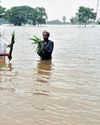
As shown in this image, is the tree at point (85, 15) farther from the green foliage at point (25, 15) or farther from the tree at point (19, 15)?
the tree at point (19, 15)

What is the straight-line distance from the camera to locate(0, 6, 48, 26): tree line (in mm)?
147500

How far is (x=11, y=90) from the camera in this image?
909 centimetres

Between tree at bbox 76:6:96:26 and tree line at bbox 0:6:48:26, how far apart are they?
1536 centimetres

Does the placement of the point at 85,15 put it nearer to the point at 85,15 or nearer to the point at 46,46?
the point at 85,15

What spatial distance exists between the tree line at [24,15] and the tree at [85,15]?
50.4 ft

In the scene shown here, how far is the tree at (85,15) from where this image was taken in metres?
164

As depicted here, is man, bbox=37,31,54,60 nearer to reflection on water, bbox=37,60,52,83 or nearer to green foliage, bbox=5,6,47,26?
reflection on water, bbox=37,60,52,83

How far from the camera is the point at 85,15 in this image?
538 feet

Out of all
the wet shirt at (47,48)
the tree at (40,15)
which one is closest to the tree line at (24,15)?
the tree at (40,15)

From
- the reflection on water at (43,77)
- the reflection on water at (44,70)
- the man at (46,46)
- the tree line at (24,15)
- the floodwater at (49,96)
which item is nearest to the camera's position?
the floodwater at (49,96)

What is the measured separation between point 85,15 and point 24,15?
27739mm

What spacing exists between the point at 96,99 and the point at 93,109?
810 mm

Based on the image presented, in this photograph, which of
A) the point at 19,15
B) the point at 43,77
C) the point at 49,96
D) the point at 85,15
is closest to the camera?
the point at 49,96

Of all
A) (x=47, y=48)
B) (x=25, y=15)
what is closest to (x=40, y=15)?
(x=25, y=15)
